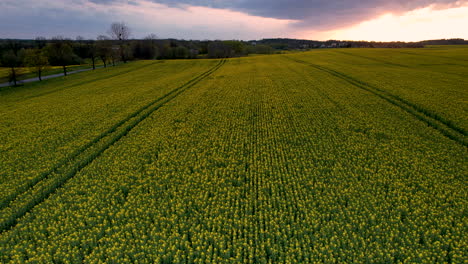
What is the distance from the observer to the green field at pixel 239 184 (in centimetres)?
802

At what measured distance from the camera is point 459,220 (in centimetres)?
895


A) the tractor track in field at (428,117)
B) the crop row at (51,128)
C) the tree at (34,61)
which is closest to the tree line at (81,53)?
the tree at (34,61)

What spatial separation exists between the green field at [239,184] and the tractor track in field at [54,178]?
78 mm

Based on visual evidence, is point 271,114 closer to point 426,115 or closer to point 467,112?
point 426,115

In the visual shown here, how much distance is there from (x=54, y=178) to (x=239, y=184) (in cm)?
1027

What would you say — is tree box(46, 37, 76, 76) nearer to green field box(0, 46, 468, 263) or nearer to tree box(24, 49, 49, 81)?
tree box(24, 49, 49, 81)

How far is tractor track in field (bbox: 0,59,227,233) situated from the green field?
78mm

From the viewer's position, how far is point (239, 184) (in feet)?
38.7

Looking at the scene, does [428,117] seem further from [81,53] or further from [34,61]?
[81,53]

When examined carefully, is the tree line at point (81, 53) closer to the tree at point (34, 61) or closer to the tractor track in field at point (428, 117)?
the tree at point (34, 61)

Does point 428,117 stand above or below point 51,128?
Answer: above

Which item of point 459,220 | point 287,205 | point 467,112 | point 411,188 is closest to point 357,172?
point 411,188

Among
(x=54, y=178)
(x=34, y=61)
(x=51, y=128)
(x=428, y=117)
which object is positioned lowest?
(x=54, y=178)

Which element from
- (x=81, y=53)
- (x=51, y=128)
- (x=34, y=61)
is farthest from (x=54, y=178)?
(x=81, y=53)
